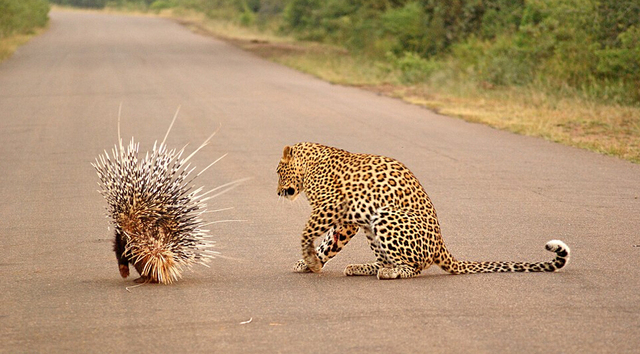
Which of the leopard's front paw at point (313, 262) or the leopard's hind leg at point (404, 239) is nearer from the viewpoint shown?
the leopard's hind leg at point (404, 239)

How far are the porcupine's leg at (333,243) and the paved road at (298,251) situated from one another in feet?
0.39

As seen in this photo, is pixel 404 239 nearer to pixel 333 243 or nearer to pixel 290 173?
pixel 333 243

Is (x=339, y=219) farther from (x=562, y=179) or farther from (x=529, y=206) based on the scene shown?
(x=562, y=179)

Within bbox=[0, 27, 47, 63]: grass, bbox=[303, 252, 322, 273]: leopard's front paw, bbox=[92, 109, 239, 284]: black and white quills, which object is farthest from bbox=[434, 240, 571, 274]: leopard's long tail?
bbox=[0, 27, 47, 63]: grass

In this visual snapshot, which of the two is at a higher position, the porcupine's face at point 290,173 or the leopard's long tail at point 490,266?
the porcupine's face at point 290,173

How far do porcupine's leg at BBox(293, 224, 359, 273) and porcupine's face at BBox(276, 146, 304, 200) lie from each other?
0.47 meters

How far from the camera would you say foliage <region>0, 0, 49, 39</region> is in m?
43.5

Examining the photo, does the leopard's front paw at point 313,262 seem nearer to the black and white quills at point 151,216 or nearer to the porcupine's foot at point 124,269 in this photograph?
the black and white quills at point 151,216

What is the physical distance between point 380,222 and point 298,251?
1465 mm

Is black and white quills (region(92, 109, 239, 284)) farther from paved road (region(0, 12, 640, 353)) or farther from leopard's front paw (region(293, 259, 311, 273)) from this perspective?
leopard's front paw (region(293, 259, 311, 273))

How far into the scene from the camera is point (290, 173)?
7176 millimetres

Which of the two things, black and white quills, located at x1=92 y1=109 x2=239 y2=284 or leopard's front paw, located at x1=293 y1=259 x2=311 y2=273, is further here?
leopard's front paw, located at x1=293 y1=259 x2=311 y2=273

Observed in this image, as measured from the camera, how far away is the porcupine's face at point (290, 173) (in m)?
7.17

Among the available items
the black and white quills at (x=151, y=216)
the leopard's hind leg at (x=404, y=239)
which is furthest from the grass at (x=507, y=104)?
the black and white quills at (x=151, y=216)
